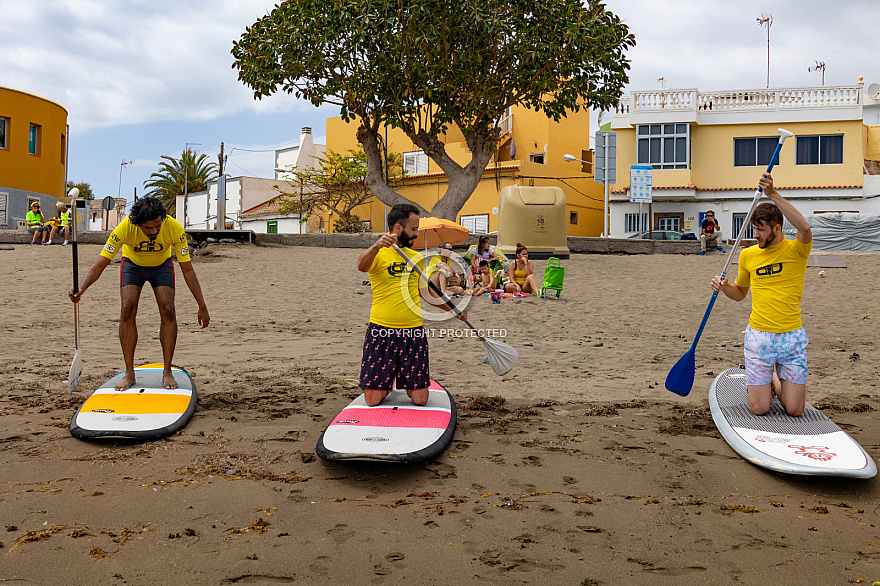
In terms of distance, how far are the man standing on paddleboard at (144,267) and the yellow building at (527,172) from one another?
25.8 meters

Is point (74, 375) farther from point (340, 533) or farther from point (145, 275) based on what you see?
point (340, 533)

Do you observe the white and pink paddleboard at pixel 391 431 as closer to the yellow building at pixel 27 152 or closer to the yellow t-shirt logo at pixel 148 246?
the yellow t-shirt logo at pixel 148 246

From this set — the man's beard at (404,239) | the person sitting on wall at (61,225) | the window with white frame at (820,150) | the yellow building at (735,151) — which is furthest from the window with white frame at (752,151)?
the man's beard at (404,239)

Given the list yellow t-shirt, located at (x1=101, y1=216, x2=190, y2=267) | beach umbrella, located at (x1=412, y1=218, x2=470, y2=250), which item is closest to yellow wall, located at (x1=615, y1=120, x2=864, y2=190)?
beach umbrella, located at (x1=412, y1=218, x2=470, y2=250)

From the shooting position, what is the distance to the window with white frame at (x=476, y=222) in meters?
32.3

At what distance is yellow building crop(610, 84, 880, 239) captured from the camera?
26844 millimetres

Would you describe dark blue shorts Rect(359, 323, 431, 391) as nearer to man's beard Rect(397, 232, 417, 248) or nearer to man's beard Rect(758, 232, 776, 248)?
man's beard Rect(397, 232, 417, 248)

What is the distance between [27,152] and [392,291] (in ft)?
91.6

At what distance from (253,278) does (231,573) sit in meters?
12.5

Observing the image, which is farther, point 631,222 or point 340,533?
point 631,222

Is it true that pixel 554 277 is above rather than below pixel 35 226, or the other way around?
below

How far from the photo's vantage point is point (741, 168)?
28.0m

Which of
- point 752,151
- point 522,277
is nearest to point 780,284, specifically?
point 522,277

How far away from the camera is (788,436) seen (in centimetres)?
466
